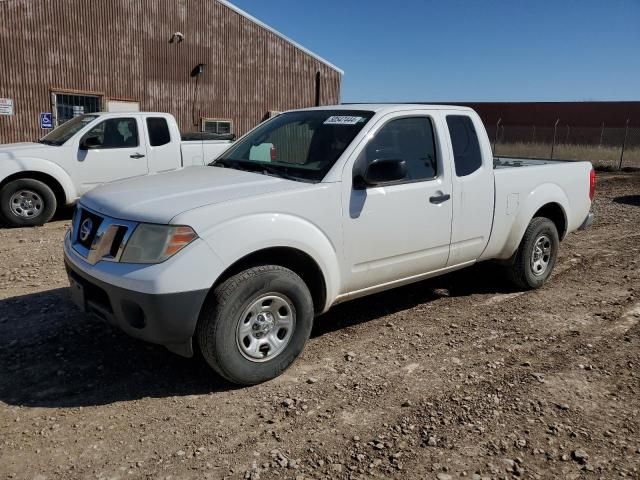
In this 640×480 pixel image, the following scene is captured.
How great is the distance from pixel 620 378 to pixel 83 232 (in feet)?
12.5

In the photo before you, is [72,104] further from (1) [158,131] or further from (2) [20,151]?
(2) [20,151]

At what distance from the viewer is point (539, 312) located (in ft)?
16.9

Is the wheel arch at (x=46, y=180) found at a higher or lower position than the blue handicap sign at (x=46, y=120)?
lower

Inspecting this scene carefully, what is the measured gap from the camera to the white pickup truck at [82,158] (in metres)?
8.49

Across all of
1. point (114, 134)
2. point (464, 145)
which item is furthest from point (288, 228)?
point (114, 134)

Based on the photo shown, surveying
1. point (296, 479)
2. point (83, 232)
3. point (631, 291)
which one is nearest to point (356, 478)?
point (296, 479)

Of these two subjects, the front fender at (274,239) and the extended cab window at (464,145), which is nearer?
the front fender at (274,239)

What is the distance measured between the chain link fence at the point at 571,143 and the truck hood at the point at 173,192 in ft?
74.3

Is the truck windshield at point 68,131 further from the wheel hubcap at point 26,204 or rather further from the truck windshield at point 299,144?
the truck windshield at point 299,144

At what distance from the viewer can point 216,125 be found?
20281 millimetres

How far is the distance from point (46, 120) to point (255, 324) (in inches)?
605

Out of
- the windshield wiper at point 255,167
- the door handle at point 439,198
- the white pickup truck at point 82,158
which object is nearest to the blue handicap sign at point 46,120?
the white pickup truck at point 82,158

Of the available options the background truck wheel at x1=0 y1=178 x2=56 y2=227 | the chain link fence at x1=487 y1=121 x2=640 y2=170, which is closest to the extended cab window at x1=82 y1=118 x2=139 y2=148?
the background truck wheel at x1=0 y1=178 x2=56 y2=227

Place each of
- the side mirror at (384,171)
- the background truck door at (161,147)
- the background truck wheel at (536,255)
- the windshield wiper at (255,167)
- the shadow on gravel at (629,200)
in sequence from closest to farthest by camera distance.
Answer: the side mirror at (384,171) < the windshield wiper at (255,167) < the background truck wheel at (536,255) < the background truck door at (161,147) < the shadow on gravel at (629,200)
